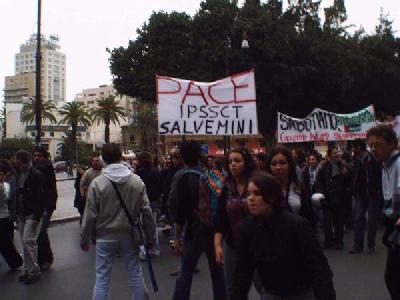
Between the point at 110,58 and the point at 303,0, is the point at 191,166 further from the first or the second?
the point at 303,0

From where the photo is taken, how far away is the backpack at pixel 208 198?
4.46 meters

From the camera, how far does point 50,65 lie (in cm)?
16838

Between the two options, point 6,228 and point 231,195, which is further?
point 6,228

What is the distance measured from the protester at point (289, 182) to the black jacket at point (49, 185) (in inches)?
149

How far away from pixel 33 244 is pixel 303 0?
1357 inches

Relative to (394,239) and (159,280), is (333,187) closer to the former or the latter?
(159,280)

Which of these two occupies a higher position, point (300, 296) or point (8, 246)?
point (300, 296)

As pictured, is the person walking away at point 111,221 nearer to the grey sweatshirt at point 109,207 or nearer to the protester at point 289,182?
the grey sweatshirt at point 109,207

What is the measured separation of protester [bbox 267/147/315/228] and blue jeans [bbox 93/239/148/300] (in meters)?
1.52

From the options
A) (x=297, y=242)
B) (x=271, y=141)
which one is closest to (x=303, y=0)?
(x=271, y=141)

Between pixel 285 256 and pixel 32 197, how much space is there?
4.46m

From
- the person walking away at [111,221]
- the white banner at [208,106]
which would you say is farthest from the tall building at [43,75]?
the person walking away at [111,221]

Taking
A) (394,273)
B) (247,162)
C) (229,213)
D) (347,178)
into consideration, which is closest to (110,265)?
(229,213)

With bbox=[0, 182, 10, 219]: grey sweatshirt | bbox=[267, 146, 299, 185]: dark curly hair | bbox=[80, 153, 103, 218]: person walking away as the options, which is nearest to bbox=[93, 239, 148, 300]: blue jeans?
bbox=[267, 146, 299, 185]: dark curly hair
